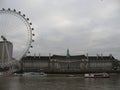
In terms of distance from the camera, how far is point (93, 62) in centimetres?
10419

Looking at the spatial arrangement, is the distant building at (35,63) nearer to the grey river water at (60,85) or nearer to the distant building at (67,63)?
the distant building at (67,63)

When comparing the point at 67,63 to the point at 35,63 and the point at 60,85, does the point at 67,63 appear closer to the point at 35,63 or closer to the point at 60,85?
the point at 35,63

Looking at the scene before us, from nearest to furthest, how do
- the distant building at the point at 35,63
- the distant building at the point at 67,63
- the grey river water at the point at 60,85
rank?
the grey river water at the point at 60,85
the distant building at the point at 35,63
the distant building at the point at 67,63

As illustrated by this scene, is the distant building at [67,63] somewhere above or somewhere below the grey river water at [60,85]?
above

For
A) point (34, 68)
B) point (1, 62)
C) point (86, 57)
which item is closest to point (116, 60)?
point (86, 57)

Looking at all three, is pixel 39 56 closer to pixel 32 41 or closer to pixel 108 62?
pixel 108 62

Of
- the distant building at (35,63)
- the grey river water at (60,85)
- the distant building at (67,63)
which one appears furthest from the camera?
the distant building at (67,63)

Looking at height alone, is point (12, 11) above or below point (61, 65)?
above

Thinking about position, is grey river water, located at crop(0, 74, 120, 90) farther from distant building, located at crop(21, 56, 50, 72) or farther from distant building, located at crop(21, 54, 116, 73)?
distant building, located at crop(21, 54, 116, 73)

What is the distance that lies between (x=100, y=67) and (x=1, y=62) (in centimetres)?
6440

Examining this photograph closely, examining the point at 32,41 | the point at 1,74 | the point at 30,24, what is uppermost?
the point at 30,24

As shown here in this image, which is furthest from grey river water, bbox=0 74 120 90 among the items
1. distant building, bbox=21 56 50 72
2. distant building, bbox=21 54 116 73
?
distant building, bbox=21 54 116 73

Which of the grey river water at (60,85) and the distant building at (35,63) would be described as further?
the distant building at (35,63)

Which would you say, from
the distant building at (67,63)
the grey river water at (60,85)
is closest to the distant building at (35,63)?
the distant building at (67,63)
